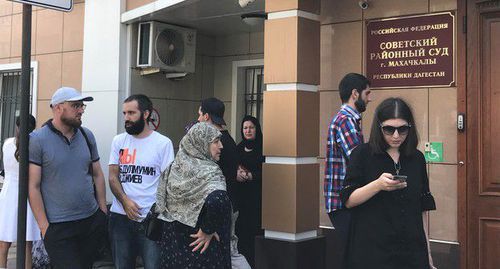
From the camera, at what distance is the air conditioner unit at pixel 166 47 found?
7.53 meters

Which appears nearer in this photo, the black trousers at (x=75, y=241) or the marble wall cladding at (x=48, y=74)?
the black trousers at (x=75, y=241)

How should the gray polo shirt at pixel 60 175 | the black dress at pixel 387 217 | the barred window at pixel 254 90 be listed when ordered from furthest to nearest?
1. the barred window at pixel 254 90
2. the gray polo shirt at pixel 60 175
3. the black dress at pixel 387 217

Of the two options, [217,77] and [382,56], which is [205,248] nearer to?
[382,56]

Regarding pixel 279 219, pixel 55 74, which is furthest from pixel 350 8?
pixel 55 74

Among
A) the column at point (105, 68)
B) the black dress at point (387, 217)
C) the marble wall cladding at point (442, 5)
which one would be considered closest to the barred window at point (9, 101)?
the column at point (105, 68)

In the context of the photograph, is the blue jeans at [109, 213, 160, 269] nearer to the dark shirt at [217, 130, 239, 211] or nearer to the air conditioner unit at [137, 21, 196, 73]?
the dark shirt at [217, 130, 239, 211]

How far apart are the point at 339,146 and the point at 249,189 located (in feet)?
6.94

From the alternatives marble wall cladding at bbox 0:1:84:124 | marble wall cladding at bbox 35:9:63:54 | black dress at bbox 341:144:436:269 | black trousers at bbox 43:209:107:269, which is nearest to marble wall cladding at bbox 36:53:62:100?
marble wall cladding at bbox 0:1:84:124

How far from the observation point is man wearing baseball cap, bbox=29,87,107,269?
4090mm

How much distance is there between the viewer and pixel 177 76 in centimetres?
797

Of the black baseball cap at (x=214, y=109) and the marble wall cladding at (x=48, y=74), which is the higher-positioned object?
the marble wall cladding at (x=48, y=74)

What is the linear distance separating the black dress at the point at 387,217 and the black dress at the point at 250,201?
2859 millimetres

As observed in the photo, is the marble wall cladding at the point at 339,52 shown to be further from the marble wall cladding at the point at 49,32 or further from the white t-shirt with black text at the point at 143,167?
the marble wall cladding at the point at 49,32

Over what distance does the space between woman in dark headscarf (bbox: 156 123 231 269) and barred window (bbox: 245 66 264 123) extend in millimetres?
4384
